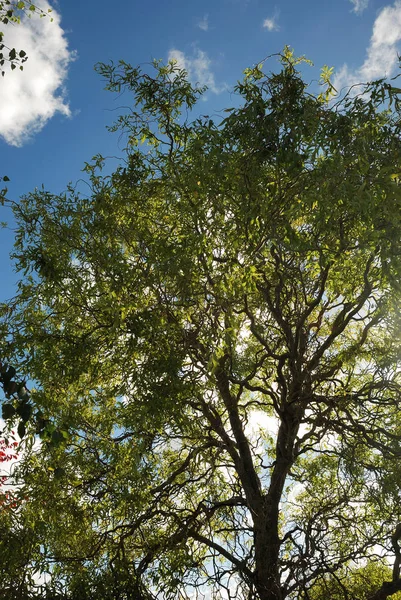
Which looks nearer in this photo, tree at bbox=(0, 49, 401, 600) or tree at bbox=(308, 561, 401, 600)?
tree at bbox=(0, 49, 401, 600)

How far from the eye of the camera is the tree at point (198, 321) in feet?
21.0

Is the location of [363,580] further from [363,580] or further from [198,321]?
[198,321]

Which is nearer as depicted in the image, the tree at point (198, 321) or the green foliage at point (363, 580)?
the tree at point (198, 321)

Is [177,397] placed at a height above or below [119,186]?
below

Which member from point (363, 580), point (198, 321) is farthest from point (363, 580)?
point (198, 321)

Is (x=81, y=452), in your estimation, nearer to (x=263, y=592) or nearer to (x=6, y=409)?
(x=263, y=592)

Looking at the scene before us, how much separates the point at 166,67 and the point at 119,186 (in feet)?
5.98

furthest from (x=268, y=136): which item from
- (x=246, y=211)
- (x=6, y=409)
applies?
(x=6, y=409)

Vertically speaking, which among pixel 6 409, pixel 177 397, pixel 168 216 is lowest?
pixel 6 409

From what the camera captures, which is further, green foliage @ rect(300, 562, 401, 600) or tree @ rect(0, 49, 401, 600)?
green foliage @ rect(300, 562, 401, 600)

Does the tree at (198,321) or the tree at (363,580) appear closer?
the tree at (198,321)

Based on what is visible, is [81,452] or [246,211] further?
[81,452]

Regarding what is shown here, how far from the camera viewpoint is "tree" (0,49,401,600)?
21.0 feet

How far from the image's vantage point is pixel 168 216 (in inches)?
316
